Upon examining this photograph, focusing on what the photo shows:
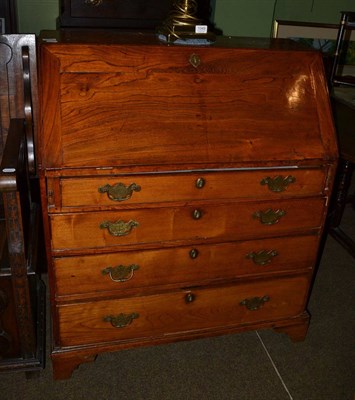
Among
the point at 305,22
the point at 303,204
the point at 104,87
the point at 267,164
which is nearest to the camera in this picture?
the point at 104,87

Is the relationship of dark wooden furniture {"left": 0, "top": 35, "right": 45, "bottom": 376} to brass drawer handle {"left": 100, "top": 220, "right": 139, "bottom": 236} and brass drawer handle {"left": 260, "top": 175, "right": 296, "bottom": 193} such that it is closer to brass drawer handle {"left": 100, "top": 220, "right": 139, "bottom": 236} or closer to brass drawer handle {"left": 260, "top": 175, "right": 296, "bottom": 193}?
brass drawer handle {"left": 100, "top": 220, "right": 139, "bottom": 236}

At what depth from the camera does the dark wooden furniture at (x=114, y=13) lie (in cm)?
314

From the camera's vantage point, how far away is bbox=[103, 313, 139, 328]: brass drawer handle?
199 centimetres

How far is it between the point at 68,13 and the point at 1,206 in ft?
5.14

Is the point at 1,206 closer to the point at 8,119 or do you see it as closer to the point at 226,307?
the point at 8,119

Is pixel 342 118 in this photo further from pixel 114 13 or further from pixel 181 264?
→ pixel 114 13

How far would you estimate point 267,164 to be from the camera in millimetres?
1838

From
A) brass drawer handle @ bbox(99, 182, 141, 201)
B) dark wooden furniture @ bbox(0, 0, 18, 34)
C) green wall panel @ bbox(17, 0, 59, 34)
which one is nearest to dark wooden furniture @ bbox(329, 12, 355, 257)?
brass drawer handle @ bbox(99, 182, 141, 201)

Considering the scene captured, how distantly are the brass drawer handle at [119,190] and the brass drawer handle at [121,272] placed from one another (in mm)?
318

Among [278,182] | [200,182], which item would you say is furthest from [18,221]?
[278,182]

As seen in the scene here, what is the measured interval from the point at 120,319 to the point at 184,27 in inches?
49.2

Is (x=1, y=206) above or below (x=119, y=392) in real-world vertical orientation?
above

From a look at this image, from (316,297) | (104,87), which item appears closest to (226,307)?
(316,297)

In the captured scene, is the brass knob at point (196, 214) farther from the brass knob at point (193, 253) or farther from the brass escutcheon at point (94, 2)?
the brass escutcheon at point (94, 2)
